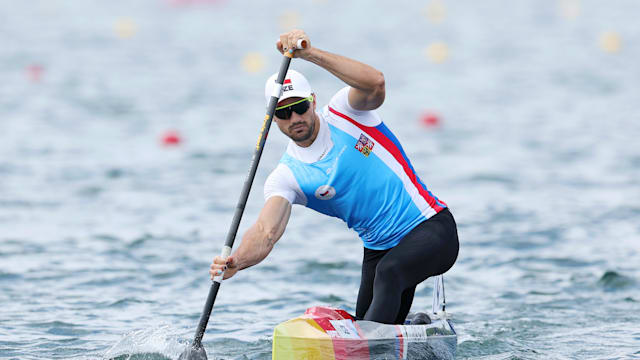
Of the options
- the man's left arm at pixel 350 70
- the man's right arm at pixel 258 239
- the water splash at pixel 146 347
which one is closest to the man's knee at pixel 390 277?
the man's right arm at pixel 258 239

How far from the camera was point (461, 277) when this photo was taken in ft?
34.4

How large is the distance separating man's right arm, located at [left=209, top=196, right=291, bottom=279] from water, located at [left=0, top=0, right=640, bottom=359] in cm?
119

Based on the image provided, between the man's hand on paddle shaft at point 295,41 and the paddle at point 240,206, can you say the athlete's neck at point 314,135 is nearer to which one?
the paddle at point 240,206

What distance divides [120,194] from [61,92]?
10656mm

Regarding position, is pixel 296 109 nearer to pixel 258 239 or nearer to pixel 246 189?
pixel 246 189

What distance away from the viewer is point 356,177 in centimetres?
663

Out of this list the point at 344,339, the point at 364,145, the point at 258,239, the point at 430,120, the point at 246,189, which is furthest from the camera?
the point at 430,120

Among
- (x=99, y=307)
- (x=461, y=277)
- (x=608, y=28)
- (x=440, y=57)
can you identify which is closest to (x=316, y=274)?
(x=461, y=277)

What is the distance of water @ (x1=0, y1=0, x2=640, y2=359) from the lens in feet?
28.8

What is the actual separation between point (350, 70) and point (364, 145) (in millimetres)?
669

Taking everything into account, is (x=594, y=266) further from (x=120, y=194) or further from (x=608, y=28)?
(x=608, y=28)

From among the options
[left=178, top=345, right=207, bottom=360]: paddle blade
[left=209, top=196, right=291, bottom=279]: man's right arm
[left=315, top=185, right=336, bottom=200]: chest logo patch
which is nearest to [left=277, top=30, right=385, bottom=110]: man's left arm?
[left=315, top=185, right=336, bottom=200]: chest logo patch

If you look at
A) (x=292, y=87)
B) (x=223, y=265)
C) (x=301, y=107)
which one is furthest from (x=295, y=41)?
(x=223, y=265)

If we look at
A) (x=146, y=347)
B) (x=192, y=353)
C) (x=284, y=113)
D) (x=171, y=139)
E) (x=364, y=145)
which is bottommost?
(x=192, y=353)
